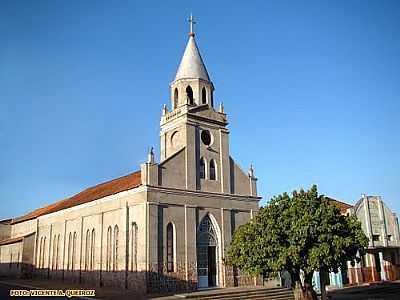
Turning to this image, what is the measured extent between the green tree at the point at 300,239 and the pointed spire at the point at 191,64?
1540 centimetres

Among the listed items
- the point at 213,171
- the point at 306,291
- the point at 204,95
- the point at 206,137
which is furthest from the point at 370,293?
the point at 204,95

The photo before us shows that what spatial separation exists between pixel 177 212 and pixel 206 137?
289 inches

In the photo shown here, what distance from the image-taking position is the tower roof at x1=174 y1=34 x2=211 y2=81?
1388 inches

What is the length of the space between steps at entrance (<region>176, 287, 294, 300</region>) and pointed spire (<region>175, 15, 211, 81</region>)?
17.3m

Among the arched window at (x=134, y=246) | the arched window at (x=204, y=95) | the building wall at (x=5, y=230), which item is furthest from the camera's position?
the building wall at (x=5, y=230)

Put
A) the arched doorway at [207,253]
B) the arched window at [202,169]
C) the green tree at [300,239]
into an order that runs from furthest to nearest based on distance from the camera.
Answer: the arched window at [202,169]
the arched doorway at [207,253]
the green tree at [300,239]

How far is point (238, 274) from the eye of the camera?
33.2 meters

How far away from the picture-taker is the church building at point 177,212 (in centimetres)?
2911

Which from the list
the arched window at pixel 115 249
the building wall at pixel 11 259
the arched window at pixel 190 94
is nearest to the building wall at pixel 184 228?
the arched window at pixel 115 249

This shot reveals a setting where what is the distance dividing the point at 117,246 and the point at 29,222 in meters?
24.8

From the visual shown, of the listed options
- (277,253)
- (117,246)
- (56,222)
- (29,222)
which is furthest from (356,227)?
(29,222)

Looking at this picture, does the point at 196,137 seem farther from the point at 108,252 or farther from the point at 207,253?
the point at 108,252

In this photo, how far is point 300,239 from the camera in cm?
2117

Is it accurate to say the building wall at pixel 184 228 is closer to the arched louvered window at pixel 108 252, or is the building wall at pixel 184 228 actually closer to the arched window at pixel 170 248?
the arched window at pixel 170 248
